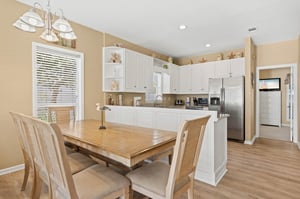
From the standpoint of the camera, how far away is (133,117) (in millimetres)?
3330

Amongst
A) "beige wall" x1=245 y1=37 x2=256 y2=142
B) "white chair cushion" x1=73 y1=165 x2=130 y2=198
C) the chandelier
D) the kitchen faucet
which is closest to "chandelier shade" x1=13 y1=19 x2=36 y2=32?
the chandelier

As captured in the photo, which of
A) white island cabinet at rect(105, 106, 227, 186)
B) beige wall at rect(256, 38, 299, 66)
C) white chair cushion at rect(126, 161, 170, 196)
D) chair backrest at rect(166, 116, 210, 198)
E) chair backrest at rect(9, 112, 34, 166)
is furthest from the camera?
beige wall at rect(256, 38, 299, 66)

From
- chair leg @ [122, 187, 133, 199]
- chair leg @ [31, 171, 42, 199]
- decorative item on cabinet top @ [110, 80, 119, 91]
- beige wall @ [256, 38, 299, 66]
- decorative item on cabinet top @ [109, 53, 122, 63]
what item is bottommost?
chair leg @ [31, 171, 42, 199]

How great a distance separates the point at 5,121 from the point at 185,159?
107 inches

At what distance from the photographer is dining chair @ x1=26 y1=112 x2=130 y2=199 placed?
1.04 meters

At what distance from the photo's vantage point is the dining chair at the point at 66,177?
104 centimetres

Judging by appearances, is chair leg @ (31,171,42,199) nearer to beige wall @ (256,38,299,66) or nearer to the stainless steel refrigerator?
the stainless steel refrigerator

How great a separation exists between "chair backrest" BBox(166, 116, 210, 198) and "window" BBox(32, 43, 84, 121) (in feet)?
8.68

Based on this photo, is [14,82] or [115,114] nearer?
[14,82]

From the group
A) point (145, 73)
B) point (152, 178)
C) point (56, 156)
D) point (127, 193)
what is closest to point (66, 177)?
point (56, 156)

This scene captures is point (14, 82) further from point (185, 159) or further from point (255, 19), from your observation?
point (255, 19)

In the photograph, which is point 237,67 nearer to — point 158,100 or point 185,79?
point 185,79

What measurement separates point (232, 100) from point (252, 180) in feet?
8.23

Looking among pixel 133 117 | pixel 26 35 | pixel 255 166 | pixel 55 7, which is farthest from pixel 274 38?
pixel 26 35
